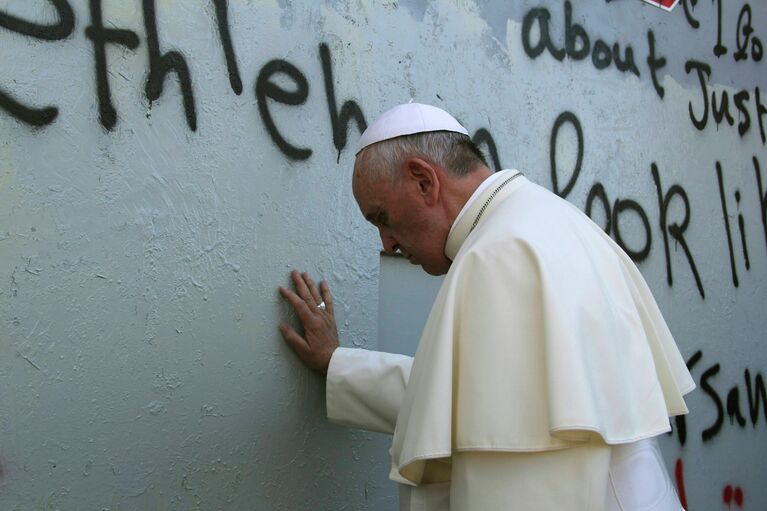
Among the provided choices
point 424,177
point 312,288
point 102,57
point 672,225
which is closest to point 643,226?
point 672,225

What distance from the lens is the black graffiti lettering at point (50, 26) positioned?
2314 millimetres

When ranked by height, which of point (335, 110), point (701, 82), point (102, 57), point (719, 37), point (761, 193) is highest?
point (719, 37)

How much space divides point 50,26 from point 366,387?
1278 mm

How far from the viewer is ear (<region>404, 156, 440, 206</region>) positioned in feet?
7.76

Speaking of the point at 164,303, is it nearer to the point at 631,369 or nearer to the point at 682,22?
the point at 631,369

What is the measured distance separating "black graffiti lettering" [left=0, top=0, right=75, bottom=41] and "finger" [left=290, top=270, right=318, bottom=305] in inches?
36.7

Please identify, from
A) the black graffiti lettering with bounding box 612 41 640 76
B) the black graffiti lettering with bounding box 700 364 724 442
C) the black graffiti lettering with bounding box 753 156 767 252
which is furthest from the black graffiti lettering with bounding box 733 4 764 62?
the black graffiti lettering with bounding box 700 364 724 442

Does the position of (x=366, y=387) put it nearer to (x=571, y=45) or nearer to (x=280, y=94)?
A: (x=280, y=94)

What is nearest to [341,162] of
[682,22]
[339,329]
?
[339,329]

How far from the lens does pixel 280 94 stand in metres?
2.88

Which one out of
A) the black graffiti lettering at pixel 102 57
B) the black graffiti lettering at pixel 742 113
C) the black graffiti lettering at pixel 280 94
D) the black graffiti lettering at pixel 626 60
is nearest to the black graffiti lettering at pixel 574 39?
the black graffiti lettering at pixel 626 60

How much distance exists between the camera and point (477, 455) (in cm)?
201

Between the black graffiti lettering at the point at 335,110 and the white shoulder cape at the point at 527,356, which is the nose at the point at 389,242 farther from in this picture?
the black graffiti lettering at the point at 335,110

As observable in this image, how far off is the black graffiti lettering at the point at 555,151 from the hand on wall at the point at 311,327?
1329 millimetres
